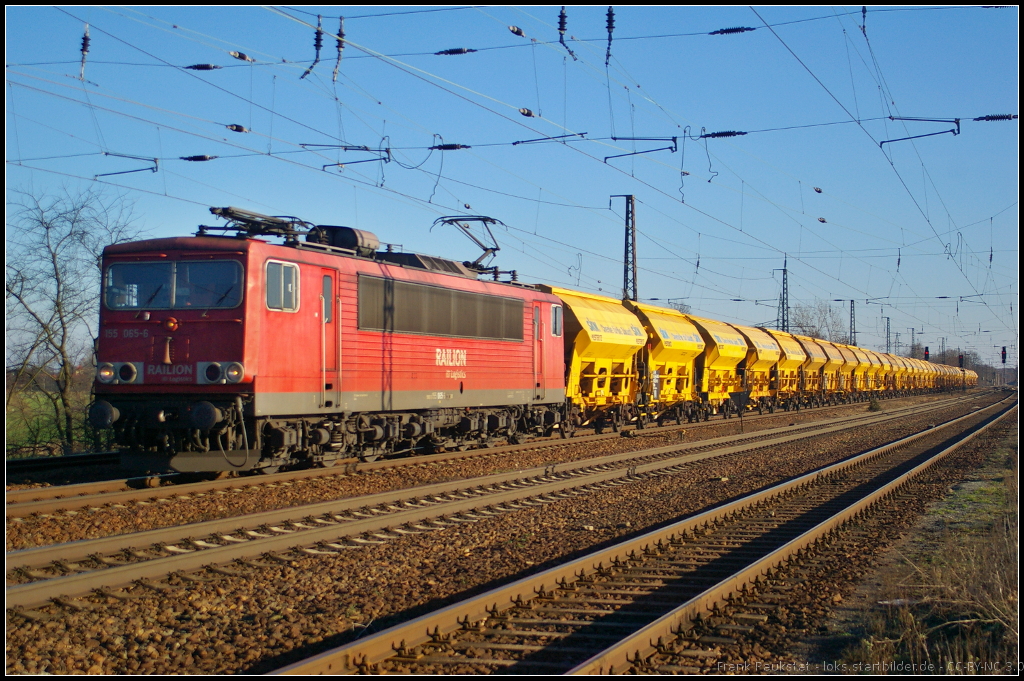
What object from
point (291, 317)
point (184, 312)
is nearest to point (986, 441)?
point (291, 317)

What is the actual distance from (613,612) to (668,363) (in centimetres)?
2109

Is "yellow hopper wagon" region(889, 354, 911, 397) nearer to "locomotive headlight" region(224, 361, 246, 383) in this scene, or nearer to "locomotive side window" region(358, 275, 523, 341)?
"locomotive side window" region(358, 275, 523, 341)

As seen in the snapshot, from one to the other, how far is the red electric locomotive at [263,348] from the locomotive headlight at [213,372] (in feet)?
0.06

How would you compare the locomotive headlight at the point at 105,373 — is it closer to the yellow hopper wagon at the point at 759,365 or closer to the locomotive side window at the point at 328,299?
the locomotive side window at the point at 328,299

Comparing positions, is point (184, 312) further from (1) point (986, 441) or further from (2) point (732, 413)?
(2) point (732, 413)

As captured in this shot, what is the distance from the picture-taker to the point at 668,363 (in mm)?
27047

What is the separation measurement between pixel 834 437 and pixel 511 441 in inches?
425

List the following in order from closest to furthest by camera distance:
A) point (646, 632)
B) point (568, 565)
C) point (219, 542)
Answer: point (646, 632) → point (568, 565) → point (219, 542)

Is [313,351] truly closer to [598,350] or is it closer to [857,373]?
[598,350]

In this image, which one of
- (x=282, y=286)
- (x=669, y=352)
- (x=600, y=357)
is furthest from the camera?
(x=669, y=352)

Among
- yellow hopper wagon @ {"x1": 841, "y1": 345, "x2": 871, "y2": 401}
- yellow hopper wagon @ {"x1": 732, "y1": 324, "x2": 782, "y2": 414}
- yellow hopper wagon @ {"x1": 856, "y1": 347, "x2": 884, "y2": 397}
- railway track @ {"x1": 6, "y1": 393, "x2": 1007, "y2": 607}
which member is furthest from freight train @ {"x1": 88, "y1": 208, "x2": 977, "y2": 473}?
yellow hopper wagon @ {"x1": 856, "y1": 347, "x2": 884, "y2": 397}

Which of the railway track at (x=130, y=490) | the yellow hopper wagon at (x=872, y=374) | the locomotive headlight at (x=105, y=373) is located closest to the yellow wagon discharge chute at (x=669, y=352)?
the railway track at (x=130, y=490)

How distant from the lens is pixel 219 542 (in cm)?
855

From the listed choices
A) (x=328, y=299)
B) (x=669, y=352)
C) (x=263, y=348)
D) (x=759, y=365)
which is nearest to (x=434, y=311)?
(x=328, y=299)
